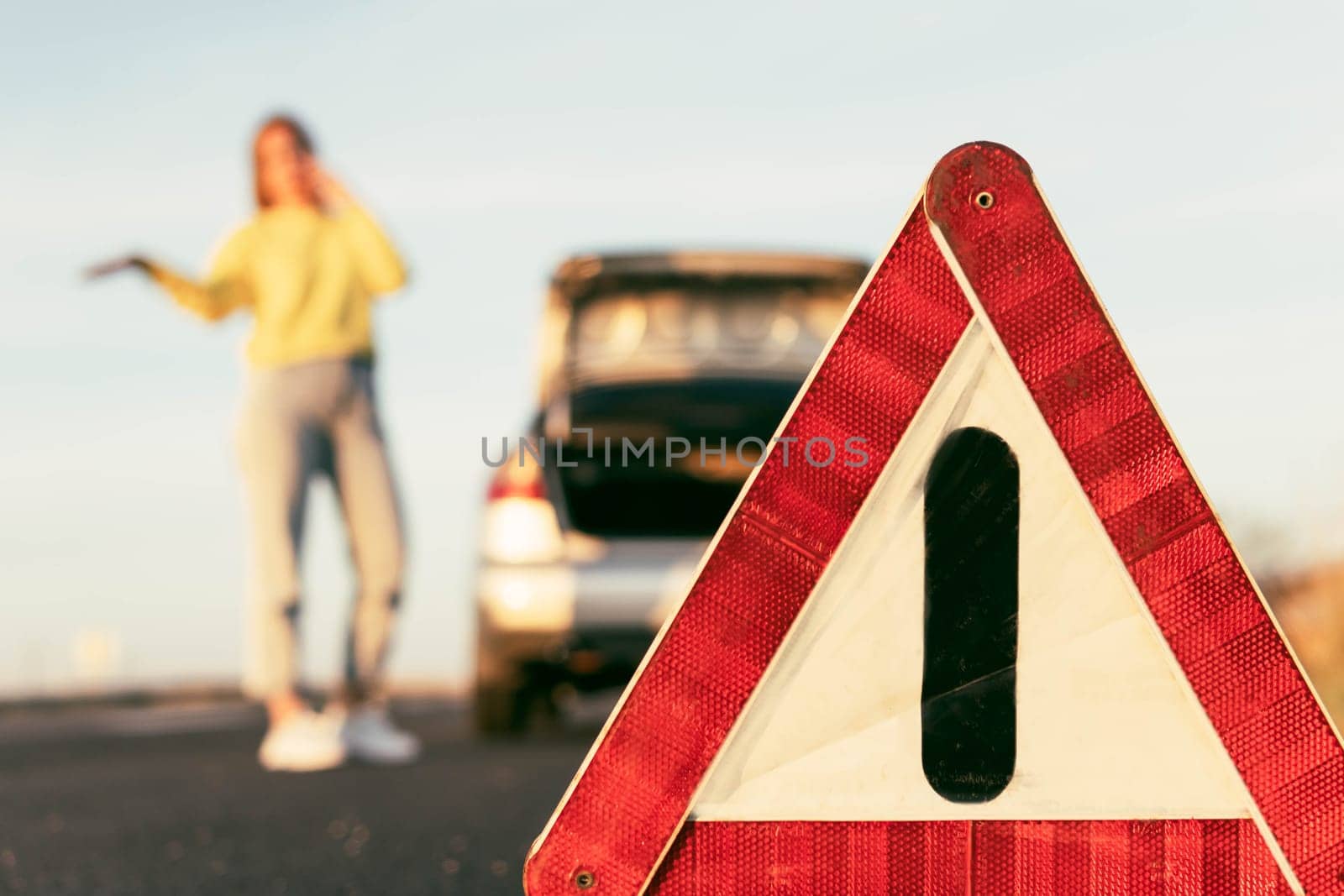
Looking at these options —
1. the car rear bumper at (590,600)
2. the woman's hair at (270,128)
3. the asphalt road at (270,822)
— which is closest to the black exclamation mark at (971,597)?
the asphalt road at (270,822)

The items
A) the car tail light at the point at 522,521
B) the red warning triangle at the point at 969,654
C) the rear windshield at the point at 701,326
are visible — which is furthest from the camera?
the rear windshield at the point at 701,326

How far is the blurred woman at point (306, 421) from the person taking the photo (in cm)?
636

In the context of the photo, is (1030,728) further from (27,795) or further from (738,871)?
(27,795)

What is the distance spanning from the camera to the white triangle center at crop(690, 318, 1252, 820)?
76.8 inches

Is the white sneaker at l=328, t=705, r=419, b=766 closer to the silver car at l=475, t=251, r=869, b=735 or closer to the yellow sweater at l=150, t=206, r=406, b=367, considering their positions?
the silver car at l=475, t=251, r=869, b=735

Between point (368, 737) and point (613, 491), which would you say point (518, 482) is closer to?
point (613, 491)

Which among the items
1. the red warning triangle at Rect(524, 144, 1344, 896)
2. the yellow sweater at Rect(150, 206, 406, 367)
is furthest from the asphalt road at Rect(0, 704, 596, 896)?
the red warning triangle at Rect(524, 144, 1344, 896)

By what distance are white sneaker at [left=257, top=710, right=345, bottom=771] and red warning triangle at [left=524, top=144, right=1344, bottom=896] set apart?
463 centimetres

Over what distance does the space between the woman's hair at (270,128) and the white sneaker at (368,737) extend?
6.73ft

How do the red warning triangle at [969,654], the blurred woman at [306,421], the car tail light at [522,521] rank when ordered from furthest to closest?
the car tail light at [522,521]
the blurred woman at [306,421]
the red warning triangle at [969,654]

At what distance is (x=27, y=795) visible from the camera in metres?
5.64

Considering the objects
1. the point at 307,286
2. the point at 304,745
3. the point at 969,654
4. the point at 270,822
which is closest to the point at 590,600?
the point at 304,745

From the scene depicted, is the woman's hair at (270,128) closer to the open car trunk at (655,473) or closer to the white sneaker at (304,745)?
the open car trunk at (655,473)

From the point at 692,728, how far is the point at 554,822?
20 centimetres
